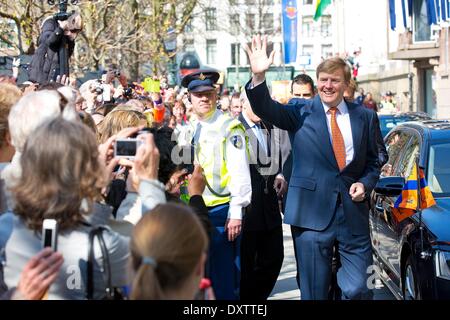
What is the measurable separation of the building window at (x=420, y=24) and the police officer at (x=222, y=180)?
31.1m

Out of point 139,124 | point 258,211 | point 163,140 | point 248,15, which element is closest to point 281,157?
point 258,211

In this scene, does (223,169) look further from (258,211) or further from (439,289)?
(439,289)

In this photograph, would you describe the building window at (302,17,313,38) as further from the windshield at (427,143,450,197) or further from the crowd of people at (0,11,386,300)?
the windshield at (427,143,450,197)

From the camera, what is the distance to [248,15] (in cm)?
7050

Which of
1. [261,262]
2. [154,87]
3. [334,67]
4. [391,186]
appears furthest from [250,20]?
[334,67]

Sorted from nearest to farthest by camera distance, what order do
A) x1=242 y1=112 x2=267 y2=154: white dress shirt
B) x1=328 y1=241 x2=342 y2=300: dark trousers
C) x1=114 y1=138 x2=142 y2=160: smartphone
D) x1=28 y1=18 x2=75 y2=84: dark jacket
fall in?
x1=114 y1=138 x2=142 y2=160: smartphone, x1=328 y1=241 x2=342 y2=300: dark trousers, x1=242 y1=112 x2=267 y2=154: white dress shirt, x1=28 y1=18 x2=75 y2=84: dark jacket

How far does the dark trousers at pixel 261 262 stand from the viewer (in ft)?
25.3

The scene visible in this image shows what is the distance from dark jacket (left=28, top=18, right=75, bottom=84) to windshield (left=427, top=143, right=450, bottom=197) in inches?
146

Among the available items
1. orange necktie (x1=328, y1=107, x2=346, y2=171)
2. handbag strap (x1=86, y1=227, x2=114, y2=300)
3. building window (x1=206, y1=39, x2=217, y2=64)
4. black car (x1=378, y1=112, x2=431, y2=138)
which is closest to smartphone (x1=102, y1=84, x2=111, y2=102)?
orange necktie (x1=328, y1=107, x2=346, y2=171)

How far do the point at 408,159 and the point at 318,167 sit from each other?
89.4 inches

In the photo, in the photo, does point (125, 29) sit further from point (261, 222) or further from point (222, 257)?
point (222, 257)

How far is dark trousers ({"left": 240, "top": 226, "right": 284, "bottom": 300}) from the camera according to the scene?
25.3ft

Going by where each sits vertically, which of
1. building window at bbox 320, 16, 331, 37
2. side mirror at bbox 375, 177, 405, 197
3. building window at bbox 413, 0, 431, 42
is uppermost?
building window at bbox 320, 16, 331, 37

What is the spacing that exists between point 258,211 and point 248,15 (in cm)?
6393
